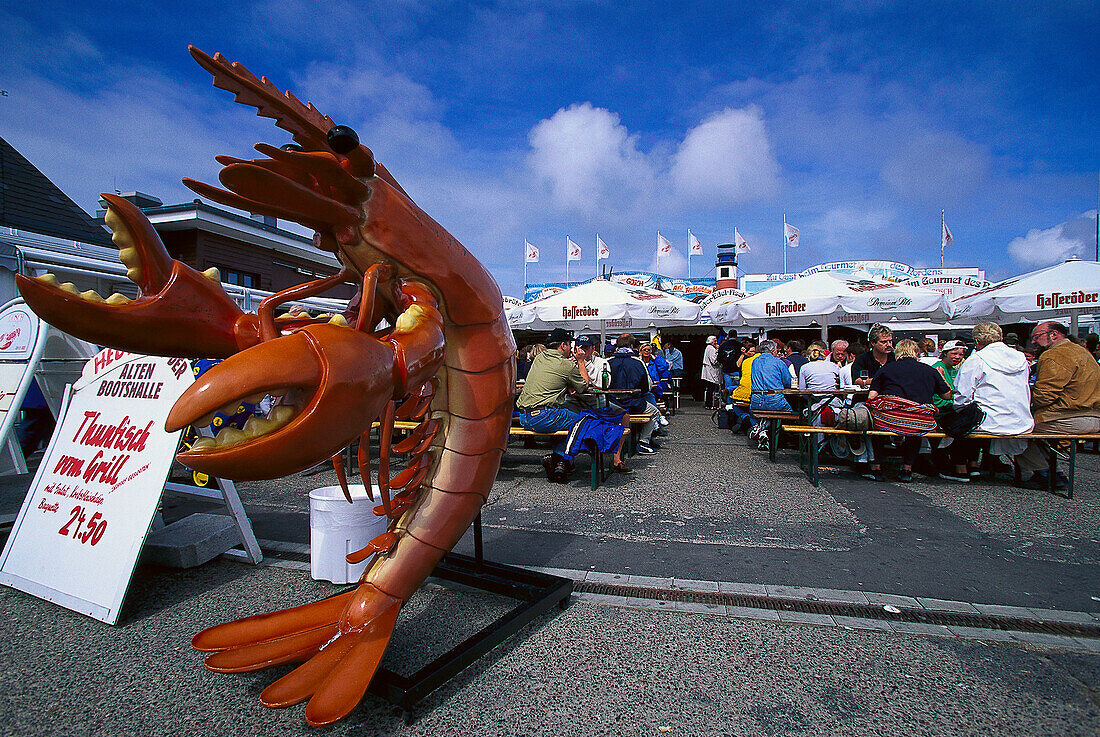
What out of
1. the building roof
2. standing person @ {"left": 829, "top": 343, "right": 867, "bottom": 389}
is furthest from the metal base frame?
the building roof

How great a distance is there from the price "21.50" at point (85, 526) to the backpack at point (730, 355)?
9.25m

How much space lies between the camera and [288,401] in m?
1.39

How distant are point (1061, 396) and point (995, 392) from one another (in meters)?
0.67

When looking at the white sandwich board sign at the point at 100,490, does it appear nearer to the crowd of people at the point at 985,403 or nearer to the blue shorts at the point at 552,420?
the blue shorts at the point at 552,420

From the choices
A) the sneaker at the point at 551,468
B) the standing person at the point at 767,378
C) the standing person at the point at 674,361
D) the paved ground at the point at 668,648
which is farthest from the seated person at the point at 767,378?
the standing person at the point at 674,361

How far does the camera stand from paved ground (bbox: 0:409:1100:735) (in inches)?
82.1

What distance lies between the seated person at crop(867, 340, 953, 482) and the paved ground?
→ 4.38 ft

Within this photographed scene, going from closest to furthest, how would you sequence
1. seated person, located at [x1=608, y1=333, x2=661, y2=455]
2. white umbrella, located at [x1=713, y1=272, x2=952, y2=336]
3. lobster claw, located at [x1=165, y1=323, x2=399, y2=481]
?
lobster claw, located at [x1=165, y1=323, x2=399, y2=481] → seated person, located at [x1=608, y1=333, x2=661, y2=455] → white umbrella, located at [x1=713, y1=272, x2=952, y2=336]

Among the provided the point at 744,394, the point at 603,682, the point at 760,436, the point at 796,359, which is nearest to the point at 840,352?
the point at 796,359

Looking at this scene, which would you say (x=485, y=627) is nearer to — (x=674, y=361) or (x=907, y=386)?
(x=907, y=386)

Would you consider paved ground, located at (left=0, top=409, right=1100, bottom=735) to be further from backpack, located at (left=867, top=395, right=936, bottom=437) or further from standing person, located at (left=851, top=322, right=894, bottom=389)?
standing person, located at (left=851, top=322, right=894, bottom=389)

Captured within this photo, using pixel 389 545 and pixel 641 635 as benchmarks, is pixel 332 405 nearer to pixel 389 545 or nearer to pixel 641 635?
pixel 389 545

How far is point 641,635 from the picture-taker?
8.78 ft

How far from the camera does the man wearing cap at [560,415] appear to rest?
5535 mm
